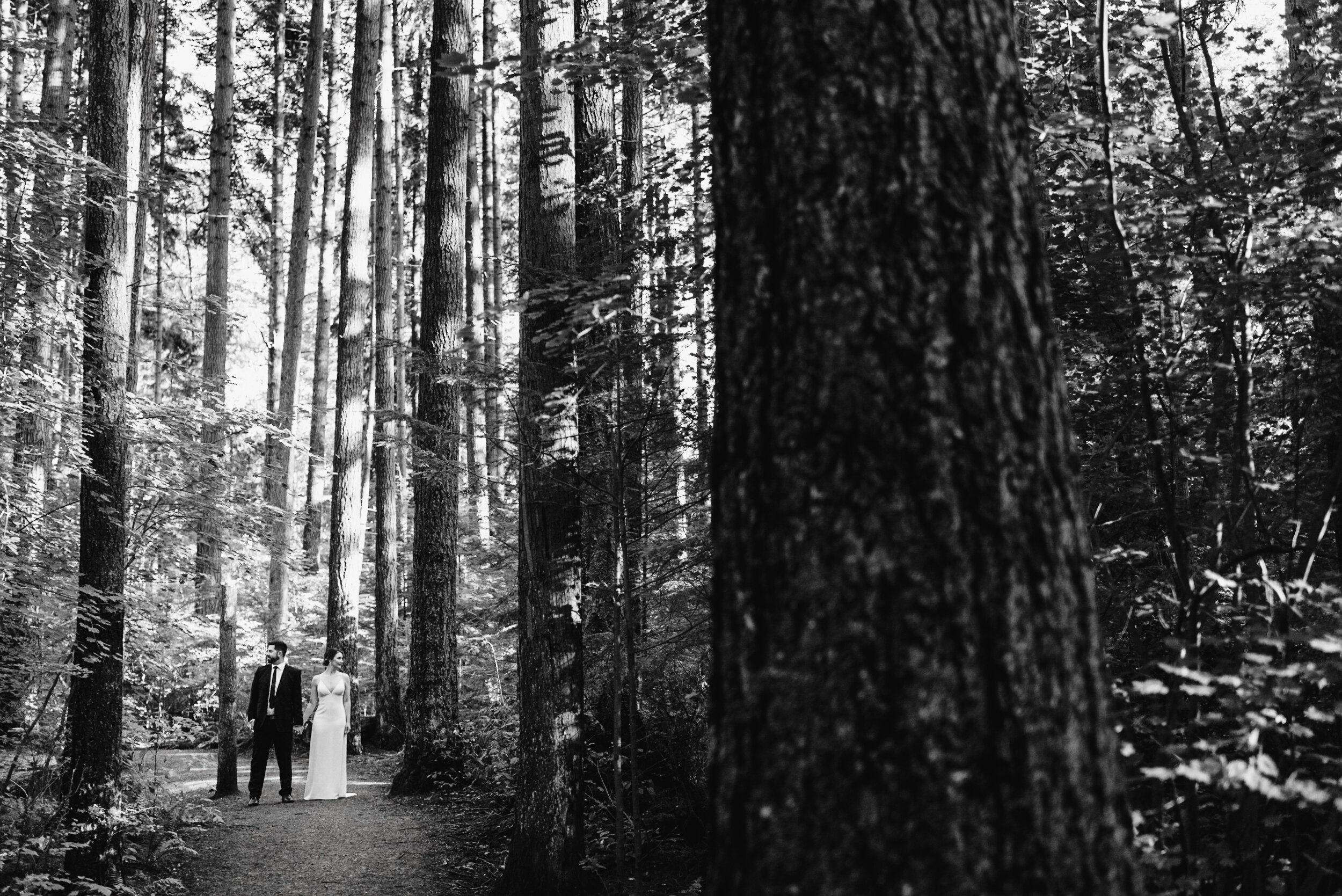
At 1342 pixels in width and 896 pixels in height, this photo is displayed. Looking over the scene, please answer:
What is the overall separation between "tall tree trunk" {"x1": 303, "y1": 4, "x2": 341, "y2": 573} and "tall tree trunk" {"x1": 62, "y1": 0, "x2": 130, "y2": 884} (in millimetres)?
12847

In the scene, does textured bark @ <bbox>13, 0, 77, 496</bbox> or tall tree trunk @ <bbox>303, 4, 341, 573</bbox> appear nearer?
textured bark @ <bbox>13, 0, 77, 496</bbox>

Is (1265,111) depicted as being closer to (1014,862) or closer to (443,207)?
(1014,862)

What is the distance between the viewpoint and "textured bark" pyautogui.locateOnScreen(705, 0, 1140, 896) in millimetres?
1468

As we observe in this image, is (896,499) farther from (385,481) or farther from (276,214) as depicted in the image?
(276,214)

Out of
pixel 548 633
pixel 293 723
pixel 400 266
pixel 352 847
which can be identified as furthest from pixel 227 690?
pixel 400 266

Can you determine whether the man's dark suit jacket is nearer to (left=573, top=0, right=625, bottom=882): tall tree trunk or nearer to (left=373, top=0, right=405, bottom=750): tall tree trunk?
(left=373, top=0, right=405, bottom=750): tall tree trunk

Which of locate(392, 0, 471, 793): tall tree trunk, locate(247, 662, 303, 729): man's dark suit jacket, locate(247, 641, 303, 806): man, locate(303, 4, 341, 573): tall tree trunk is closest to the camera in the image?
locate(392, 0, 471, 793): tall tree trunk

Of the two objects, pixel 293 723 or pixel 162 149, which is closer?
pixel 293 723

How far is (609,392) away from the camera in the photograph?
19.4ft

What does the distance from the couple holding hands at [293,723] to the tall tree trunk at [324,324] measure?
8.60m

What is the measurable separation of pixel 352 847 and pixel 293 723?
12.5ft

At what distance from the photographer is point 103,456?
7434mm

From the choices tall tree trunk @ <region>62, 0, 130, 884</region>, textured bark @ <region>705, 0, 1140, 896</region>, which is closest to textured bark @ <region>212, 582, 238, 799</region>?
tall tree trunk @ <region>62, 0, 130, 884</region>

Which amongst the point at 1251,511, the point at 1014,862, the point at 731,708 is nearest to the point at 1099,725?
the point at 1014,862
